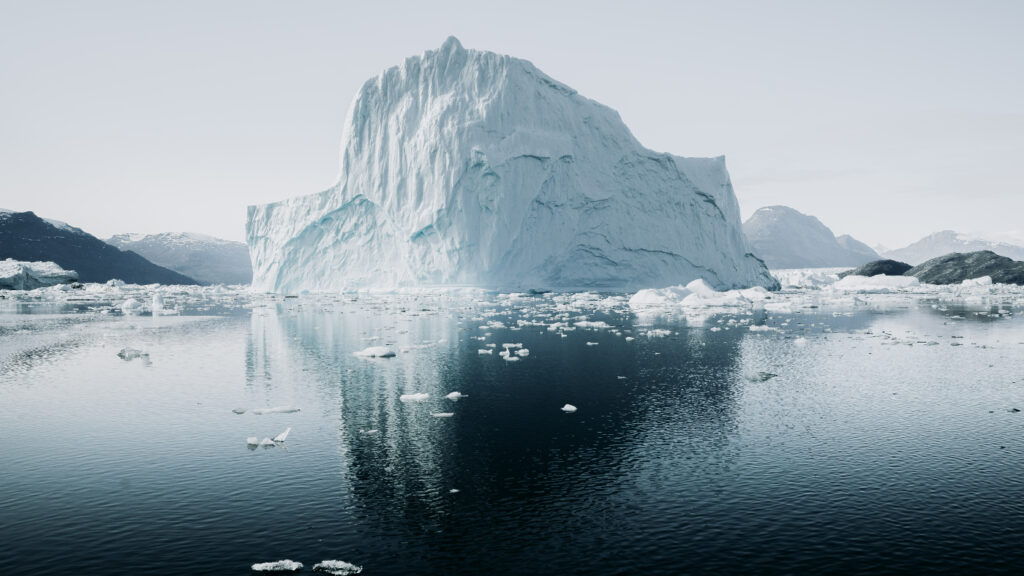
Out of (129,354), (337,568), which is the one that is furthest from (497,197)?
(337,568)

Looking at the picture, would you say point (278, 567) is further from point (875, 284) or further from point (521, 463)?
point (875, 284)

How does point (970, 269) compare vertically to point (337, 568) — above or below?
above

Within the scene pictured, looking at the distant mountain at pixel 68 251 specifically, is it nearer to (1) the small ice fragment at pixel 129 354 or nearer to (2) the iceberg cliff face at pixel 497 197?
(2) the iceberg cliff face at pixel 497 197

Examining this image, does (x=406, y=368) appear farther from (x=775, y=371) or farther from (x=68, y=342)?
(x=68, y=342)

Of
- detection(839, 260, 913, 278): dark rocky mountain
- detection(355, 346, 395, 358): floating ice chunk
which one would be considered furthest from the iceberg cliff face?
detection(839, 260, 913, 278): dark rocky mountain

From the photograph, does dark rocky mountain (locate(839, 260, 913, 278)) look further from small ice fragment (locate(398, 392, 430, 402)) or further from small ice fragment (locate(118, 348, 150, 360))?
small ice fragment (locate(118, 348, 150, 360))

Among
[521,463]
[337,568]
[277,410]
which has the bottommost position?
[337,568]
